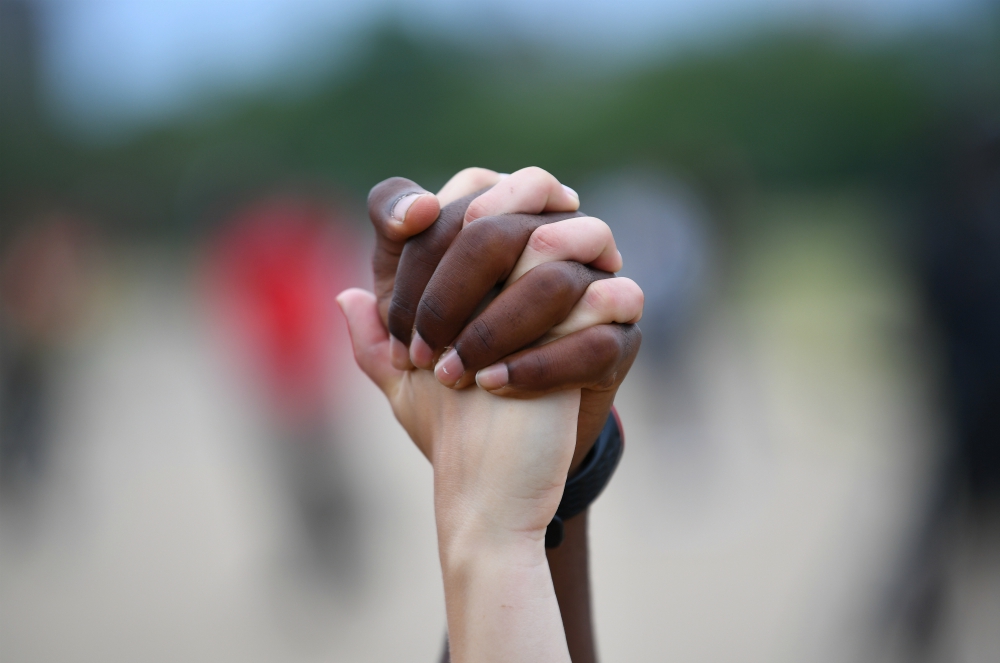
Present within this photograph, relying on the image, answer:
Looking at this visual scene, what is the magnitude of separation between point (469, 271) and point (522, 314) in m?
0.10

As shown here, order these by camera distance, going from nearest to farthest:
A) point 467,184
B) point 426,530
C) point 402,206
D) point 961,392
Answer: point 402,206 < point 467,184 < point 961,392 < point 426,530

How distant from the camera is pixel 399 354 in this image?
1.27 m

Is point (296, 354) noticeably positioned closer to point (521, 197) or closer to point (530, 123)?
point (521, 197)

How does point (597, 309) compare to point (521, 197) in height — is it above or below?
below

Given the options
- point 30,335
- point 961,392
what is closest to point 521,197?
point 961,392

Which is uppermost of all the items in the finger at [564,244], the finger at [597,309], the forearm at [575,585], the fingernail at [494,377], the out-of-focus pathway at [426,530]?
the finger at [564,244]

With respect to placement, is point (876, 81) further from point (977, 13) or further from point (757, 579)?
point (757, 579)

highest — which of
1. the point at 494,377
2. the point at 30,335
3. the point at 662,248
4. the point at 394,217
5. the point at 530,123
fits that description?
the point at 530,123

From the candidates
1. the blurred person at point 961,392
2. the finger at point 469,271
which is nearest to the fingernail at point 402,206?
the finger at point 469,271

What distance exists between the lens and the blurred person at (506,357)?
107 cm

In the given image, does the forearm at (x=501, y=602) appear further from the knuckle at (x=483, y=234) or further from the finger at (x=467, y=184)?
the finger at (x=467, y=184)

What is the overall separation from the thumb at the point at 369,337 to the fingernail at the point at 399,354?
0.41ft

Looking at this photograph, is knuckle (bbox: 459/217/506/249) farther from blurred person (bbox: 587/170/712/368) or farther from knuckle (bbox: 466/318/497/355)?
blurred person (bbox: 587/170/712/368)

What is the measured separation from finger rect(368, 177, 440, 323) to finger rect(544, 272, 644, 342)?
0.85ft
